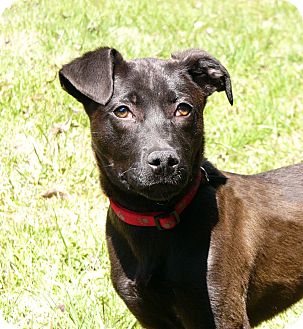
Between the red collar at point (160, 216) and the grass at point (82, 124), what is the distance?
0.88 meters

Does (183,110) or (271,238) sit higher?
(183,110)

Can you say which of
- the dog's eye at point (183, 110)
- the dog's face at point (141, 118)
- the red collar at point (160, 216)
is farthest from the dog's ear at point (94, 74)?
the red collar at point (160, 216)

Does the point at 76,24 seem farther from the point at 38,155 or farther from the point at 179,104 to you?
the point at 179,104

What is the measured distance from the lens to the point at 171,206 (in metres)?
4.50

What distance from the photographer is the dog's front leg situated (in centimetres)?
435

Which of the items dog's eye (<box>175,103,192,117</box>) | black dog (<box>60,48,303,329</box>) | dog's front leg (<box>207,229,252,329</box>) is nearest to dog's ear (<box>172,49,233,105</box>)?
black dog (<box>60,48,303,329</box>)

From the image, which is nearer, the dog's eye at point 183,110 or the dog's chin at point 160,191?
the dog's chin at point 160,191

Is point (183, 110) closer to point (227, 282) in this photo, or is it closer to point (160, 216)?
point (160, 216)

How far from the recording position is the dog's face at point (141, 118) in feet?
13.8

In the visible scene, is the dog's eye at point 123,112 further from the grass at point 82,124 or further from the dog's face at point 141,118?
the grass at point 82,124

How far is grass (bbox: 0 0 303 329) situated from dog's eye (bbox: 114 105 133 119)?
1.41 metres

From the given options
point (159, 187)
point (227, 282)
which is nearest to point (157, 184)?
point (159, 187)

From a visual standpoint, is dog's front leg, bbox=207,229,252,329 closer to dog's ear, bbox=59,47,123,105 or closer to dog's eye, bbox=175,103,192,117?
dog's eye, bbox=175,103,192,117

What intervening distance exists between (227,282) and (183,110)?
3.31 ft
